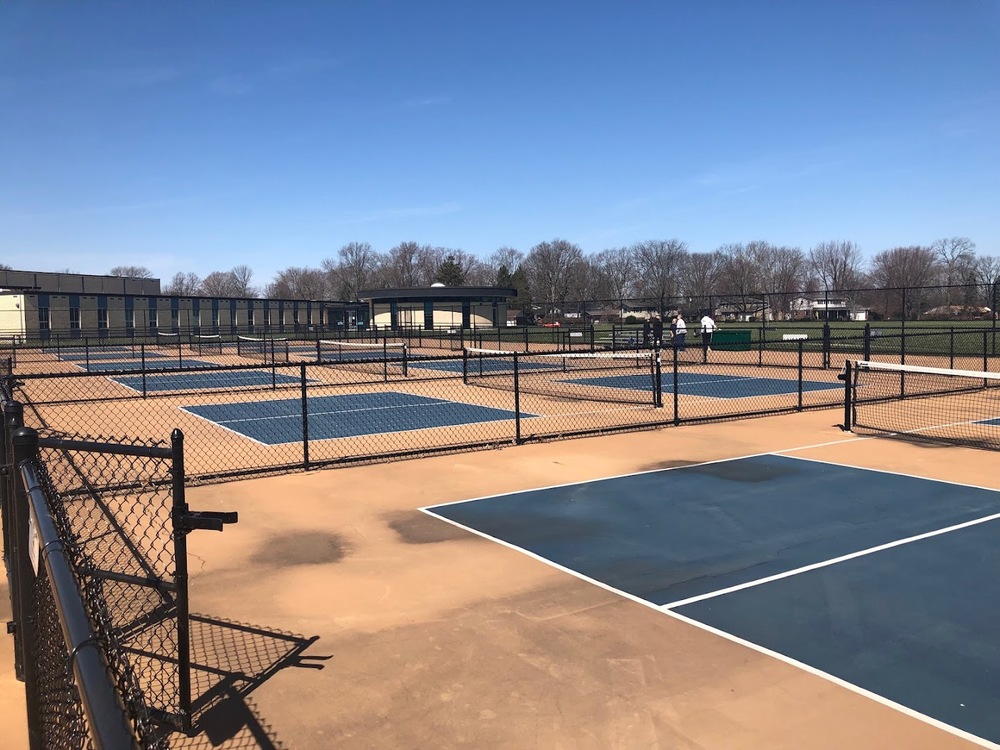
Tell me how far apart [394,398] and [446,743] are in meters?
17.2

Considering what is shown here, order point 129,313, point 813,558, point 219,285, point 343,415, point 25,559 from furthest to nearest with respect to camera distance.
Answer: point 219,285 < point 129,313 < point 343,415 < point 813,558 < point 25,559

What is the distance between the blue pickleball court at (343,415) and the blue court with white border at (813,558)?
6232 mm

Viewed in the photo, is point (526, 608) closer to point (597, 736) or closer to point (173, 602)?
point (597, 736)

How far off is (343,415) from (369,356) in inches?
874

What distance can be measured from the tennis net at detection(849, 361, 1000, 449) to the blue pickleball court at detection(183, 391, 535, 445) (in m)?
6.91

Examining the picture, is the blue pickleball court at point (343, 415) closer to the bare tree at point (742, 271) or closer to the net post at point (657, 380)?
the net post at point (657, 380)

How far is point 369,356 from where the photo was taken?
3981cm

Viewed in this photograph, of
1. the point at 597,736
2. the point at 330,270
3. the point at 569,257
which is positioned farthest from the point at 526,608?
the point at 330,270

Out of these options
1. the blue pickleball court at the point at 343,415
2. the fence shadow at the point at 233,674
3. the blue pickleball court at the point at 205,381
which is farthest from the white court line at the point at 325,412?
the fence shadow at the point at 233,674

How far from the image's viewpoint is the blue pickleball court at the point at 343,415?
15.5 m

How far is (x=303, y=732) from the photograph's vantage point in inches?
176

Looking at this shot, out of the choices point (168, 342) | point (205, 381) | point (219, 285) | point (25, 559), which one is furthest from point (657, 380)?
point (219, 285)

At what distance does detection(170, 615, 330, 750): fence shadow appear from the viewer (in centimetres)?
442

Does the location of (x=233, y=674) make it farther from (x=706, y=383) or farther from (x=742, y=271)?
(x=742, y=271)
